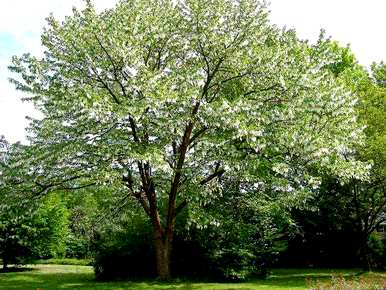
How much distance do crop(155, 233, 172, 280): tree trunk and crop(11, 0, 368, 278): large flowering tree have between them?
237 cm

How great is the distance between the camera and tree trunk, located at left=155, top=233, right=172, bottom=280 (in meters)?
20.5

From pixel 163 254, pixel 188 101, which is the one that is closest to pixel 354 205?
pixel 163 254

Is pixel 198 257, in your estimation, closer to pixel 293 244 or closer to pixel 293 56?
pixel 293 56

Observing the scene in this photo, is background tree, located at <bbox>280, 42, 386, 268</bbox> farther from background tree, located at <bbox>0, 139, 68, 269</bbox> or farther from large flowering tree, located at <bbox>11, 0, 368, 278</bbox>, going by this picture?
background tree, located at <bbox>0, 139, 68, 269</bbox>

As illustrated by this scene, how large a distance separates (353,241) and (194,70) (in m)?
22.8

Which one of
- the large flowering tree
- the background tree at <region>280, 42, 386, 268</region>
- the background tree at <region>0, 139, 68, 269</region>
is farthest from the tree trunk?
the background tree at <region>280, 42, 386, 268</region>

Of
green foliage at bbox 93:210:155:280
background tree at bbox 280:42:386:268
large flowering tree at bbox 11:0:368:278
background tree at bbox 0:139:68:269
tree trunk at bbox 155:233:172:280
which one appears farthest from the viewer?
background tree at bbox 0:139:68:269

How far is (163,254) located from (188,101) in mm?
7030

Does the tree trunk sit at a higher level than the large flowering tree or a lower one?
lower

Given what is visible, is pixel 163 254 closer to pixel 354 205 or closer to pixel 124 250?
pixel 124 250

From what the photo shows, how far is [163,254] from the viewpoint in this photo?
20.6m

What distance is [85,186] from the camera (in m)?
20.3

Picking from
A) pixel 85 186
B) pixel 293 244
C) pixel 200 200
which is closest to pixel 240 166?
pixel 200 200

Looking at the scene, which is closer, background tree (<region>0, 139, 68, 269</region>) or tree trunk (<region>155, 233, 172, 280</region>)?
tree trunk (<region>155, 233, 172, 280</region>)
